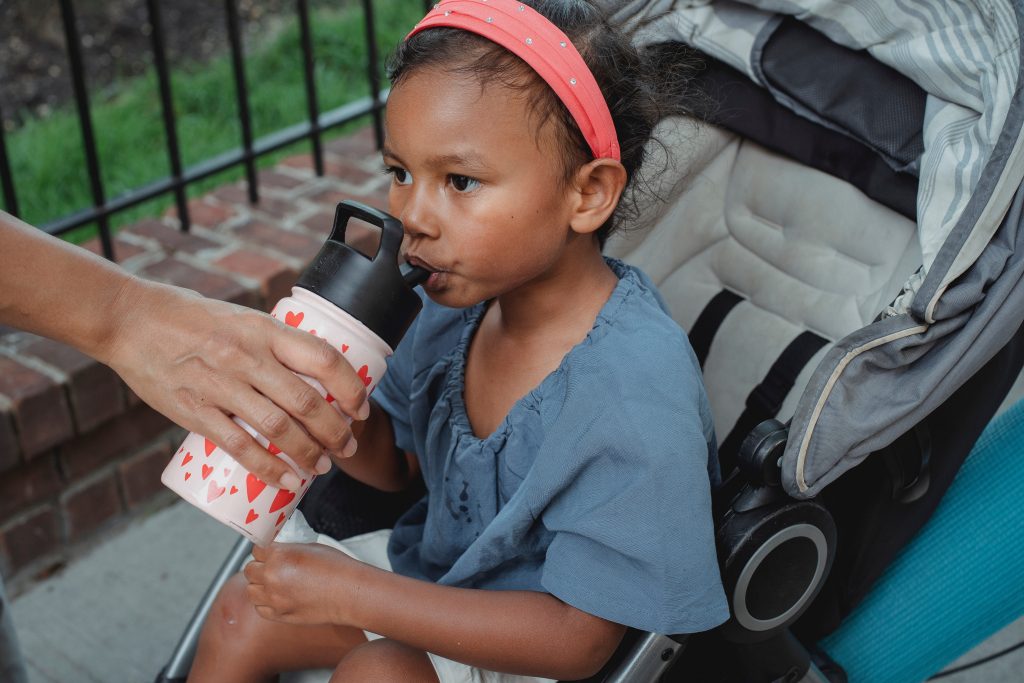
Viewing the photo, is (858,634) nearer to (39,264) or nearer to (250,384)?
(250,384)

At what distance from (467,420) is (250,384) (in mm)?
419

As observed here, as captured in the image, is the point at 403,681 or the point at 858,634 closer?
the point at 403,681

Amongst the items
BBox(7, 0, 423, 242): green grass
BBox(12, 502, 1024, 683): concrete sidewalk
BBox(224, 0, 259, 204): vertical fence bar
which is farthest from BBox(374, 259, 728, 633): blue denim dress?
BBox(7, 0, 423, 242): green grass

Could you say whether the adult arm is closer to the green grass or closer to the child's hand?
the child's hand

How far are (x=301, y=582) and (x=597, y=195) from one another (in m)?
0.60

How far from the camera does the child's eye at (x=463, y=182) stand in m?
1.28

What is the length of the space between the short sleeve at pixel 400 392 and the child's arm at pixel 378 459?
0.01 m

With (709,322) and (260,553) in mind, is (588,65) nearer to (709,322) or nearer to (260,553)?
(709,322)

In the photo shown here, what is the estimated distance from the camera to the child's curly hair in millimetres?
1274

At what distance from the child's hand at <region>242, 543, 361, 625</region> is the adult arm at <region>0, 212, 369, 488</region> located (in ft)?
0.62

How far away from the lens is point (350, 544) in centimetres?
162

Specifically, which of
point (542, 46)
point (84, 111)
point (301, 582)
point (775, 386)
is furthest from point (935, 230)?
point (84, 111)

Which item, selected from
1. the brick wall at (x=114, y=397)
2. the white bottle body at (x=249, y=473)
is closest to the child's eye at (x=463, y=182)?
the white bottle body at (x=249, y=473)

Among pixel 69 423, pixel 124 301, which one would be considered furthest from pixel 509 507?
pixel 69 423
